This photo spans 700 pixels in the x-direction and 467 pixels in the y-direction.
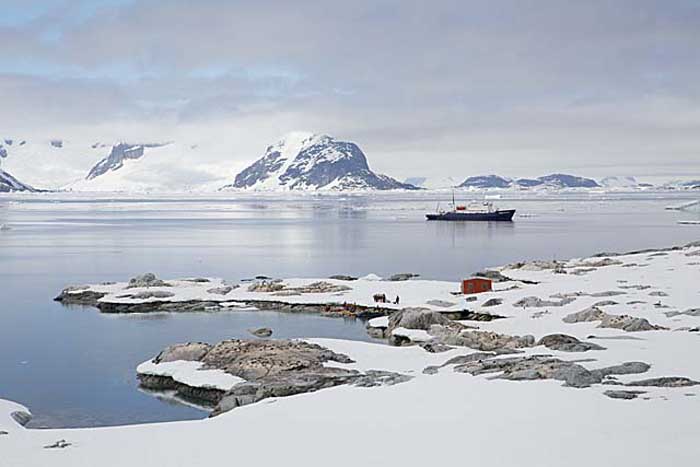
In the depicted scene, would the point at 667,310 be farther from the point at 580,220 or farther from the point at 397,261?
the point at 580,220

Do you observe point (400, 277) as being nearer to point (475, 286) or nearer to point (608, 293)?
point (475, 286)

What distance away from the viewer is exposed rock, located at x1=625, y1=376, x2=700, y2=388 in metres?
13.3

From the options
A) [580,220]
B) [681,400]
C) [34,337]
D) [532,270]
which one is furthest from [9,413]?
[580,220]

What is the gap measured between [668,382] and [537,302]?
476 inches

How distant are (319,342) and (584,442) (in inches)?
414

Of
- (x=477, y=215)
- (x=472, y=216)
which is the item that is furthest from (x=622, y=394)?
(x=472, y=216)

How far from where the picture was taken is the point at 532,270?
35.2 meters

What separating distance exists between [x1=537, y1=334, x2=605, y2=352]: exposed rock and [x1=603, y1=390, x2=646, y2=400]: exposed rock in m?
4.30

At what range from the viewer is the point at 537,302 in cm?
2556

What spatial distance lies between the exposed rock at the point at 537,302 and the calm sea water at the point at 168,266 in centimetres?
508

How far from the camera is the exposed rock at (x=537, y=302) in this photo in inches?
993

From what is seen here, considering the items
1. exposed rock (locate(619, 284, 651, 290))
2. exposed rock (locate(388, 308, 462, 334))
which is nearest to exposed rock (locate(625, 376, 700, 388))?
exposed rock (locate(388, 308, 462, 334))

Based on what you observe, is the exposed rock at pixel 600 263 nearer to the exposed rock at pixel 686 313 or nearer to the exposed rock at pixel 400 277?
the exposed rock at pixel 400 277

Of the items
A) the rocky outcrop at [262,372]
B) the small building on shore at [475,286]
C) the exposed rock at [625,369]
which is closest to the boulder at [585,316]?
the small building on shore at [475,286]
